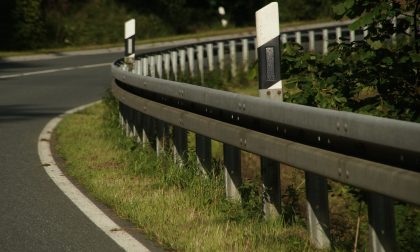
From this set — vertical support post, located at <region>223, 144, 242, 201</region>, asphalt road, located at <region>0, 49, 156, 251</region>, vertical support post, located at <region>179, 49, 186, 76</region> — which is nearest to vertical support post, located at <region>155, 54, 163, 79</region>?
asphalt road, located at <region>0, 49, 156, 251</region>

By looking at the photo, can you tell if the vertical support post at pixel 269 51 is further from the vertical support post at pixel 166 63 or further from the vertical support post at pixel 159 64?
the vertical support post at pixel 166 63

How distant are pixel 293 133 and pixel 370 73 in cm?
219

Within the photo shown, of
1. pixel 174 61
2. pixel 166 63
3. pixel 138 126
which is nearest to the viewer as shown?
pixel 138 126

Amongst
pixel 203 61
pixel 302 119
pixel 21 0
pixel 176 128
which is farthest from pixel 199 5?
pixel 302 119

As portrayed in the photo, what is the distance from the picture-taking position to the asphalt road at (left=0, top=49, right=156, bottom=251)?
675 centimetres

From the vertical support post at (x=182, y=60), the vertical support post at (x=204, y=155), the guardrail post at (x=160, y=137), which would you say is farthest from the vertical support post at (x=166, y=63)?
the vertical support post at (x=204, y=155)

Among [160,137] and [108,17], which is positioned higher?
[160,137]

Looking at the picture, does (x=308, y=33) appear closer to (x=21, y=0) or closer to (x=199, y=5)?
(x=21, y=0)

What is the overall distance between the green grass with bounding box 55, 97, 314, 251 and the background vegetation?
91.8ft

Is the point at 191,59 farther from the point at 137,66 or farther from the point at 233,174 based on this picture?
the point at 233,174

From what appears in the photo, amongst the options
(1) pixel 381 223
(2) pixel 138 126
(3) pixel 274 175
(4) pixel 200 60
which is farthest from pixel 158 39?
(1) pixel 381 223

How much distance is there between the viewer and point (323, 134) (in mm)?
5789

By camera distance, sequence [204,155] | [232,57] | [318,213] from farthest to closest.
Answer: [232,57] < [204,155] < [318,213]

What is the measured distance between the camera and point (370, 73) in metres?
8.33
